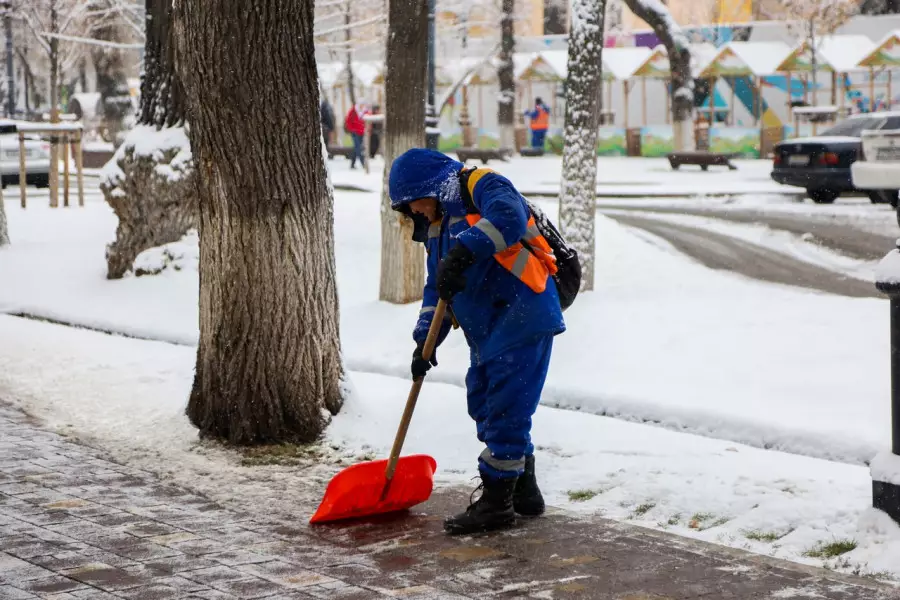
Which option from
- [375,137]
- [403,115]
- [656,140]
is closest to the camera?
[403,115]

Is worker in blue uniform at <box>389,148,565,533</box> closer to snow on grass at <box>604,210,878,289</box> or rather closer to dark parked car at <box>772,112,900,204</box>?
snow on grass at <box>604,210,878,289</box>

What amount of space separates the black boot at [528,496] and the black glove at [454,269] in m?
0.92

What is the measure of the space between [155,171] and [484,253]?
7740mm

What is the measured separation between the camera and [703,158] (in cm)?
2650

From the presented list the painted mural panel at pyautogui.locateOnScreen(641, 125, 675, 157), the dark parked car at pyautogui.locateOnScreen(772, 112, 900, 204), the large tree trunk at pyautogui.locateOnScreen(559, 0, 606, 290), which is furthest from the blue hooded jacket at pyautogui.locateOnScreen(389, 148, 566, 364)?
the painted mural panel at pyautogui.locateOnScreen(641, 125, 675, 157)

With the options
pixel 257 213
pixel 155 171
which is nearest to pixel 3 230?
pixel 155 171

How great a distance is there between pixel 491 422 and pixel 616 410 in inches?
106

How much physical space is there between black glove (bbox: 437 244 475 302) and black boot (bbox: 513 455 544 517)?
3.01 ft

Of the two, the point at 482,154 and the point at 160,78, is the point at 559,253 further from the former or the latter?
the point at 482,154

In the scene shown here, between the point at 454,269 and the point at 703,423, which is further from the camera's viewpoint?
the point at 703,423

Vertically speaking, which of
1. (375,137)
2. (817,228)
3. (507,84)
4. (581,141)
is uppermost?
(507,84)

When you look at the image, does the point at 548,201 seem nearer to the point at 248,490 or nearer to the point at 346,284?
the point at 346,284

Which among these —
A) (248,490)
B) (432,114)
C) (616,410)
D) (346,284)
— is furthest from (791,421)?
(432,114)

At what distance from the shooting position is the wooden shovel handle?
5.14m
